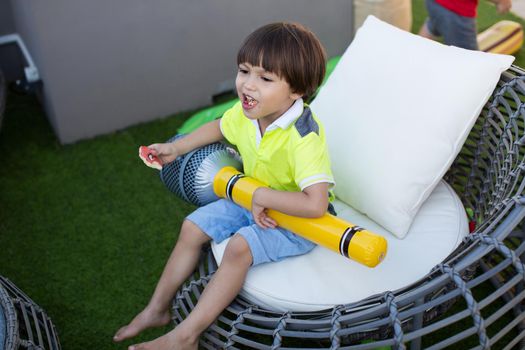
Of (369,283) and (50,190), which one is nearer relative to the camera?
(369,283)

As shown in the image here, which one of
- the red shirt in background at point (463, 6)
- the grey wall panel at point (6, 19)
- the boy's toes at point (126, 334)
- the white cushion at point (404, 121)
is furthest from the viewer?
the grey wall panel at point (6, 19)

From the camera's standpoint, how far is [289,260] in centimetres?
163

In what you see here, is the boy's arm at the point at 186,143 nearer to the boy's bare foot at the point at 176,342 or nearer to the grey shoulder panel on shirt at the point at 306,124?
the grey shoulder panel on shirt at the point at 306,124

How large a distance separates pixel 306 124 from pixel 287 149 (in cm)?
8

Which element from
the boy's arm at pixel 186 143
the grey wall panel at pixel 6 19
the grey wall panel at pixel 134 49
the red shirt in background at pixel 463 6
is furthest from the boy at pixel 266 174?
the grey wall panel at pixel 6 19

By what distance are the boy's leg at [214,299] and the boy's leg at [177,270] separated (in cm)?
17

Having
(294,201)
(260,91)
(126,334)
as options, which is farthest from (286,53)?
(126,334)

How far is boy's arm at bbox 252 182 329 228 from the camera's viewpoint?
1.53m

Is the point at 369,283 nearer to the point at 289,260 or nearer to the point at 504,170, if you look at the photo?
the point at 289,260

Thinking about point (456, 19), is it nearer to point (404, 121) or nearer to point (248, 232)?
point (404, 121)

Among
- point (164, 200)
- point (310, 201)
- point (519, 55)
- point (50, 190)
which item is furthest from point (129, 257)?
point (519, 55)

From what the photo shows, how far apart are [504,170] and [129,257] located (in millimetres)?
1345

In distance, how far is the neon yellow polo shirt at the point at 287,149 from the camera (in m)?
1.57

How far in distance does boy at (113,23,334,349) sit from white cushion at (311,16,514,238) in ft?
0.61
